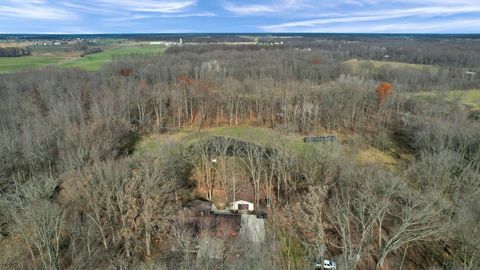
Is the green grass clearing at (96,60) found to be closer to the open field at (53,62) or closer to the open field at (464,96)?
the open field at (53,62)

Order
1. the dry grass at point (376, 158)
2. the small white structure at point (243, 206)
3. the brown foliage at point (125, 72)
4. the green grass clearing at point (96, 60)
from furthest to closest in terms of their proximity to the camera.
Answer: the green grass clearing at point (96, 60), the brown foliage at point (125, 72), the dry grass at point (376, 158), the small white structure at point (243, 206)

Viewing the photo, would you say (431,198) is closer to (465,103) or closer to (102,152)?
(102,152)

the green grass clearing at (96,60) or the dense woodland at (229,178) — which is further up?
the green grass clearing at (96,60)

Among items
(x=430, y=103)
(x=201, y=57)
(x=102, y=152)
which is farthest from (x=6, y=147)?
(x=201, y=57)

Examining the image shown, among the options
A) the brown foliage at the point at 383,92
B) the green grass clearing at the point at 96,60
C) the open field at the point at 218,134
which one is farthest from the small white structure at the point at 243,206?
the green grass clearing at the point at 96,60

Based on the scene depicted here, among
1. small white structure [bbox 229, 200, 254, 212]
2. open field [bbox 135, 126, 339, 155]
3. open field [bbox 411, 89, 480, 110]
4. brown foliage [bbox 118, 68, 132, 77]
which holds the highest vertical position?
brown foliage [bbox 118, 68, 132, 77]

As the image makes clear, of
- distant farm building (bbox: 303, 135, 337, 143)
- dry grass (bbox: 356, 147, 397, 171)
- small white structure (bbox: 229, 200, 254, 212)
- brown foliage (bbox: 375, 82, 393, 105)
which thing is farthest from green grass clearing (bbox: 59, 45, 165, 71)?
dry grass (bbox: 356, 147, 397, 171)

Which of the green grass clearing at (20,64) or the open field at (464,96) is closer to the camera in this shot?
the open field at (464,96)

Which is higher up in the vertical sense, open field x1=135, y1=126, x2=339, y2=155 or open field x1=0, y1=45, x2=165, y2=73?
open field x1=0, y1=45, x2=165, y2=73

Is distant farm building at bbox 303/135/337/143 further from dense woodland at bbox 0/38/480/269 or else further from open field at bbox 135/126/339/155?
dense woodland at bbox 0/38/480/269
